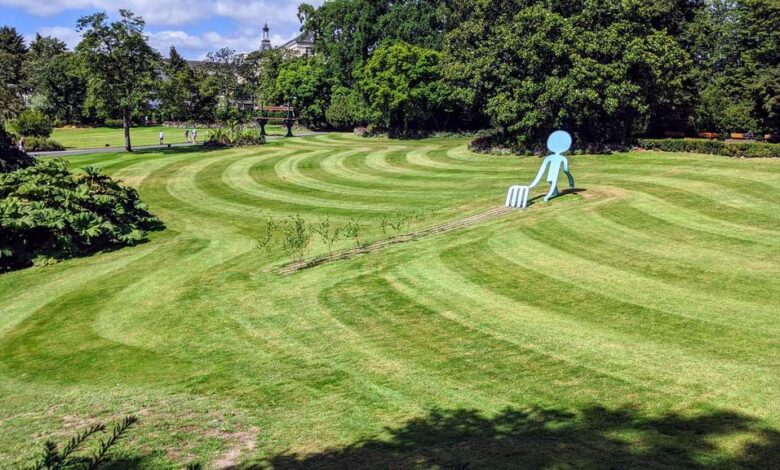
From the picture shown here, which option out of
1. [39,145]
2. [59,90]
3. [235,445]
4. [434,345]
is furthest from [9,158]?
[59,90]

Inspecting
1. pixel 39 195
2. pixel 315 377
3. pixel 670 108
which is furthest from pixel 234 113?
pixel 315 377

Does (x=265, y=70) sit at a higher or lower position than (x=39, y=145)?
higher

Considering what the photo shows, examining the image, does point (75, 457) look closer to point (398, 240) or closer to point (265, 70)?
point (398, 240)

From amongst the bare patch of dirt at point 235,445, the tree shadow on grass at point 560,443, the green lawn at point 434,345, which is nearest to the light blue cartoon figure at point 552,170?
the green lawn at point 434,345

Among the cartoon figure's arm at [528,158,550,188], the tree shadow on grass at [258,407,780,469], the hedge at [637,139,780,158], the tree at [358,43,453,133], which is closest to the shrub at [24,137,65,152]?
the tree at [358,43,453,133]

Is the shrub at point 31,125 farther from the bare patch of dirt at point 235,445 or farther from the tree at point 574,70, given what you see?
the bare patch of dirt at point 235,445

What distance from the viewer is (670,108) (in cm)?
5806

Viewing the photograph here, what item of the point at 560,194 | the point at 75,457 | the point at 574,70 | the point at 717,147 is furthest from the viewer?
the point at 574,70

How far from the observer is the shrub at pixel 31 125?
65.8 meters

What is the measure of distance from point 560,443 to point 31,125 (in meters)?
73.3

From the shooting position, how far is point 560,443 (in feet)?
30.4

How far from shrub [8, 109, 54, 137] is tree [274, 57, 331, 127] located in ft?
110

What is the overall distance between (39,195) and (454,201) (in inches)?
798

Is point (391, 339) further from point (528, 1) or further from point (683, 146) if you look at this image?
point (528, 1)
